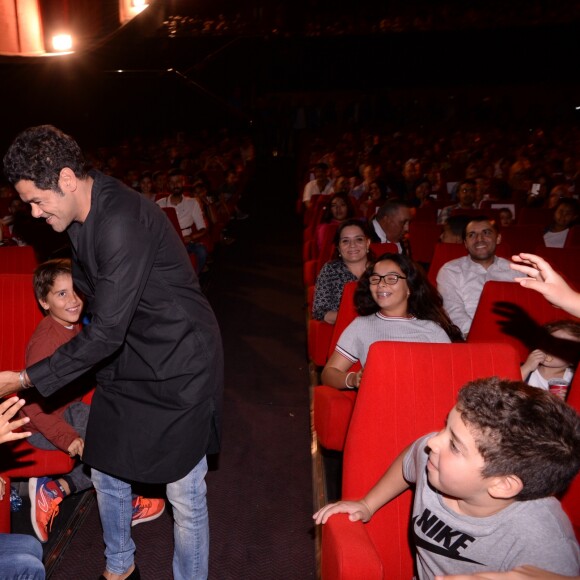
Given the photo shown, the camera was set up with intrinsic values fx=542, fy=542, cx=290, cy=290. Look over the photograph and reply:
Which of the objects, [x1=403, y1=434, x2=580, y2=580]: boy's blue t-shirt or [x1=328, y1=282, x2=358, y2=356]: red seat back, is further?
[x1=328, y1=282, x2=358, y2=356]: red seat back

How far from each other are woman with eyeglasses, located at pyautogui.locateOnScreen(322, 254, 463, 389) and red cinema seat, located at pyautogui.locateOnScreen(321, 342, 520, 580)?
470 mm

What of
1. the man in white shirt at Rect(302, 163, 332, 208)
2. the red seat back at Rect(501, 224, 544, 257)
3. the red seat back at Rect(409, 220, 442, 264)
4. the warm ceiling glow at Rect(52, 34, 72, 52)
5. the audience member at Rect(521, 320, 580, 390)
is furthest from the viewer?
the warm ceiling glow at Rect(52, 34, 72, 52)

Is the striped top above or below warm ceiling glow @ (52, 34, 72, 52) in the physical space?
below

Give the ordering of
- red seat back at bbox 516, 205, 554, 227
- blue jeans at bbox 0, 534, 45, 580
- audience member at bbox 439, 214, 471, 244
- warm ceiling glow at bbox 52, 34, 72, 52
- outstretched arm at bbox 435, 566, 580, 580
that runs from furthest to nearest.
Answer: warm ceiling glow at bbox 52, 34, 72, 52, red seat back at bbox 516, 205, 554, 227, audience member at bbox 439, 214, 471, 244, blue jeans at bbox 0, 534, 45, 580, outstretched arm at bbox 435, 566, 580, 580

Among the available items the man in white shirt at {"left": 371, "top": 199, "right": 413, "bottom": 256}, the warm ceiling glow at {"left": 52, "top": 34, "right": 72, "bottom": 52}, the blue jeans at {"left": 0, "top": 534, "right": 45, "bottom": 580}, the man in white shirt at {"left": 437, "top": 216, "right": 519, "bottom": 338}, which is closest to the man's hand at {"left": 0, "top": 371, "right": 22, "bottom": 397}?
the blue jeans at {"left": 0, "top": 534, "right": 45, "bottom": 580}

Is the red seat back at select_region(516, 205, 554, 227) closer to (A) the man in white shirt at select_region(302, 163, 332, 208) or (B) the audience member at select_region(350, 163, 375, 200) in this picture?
(B) the audience member at select_region(350, 163, 375, 200)

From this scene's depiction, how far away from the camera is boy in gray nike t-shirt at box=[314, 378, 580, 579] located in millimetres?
1022

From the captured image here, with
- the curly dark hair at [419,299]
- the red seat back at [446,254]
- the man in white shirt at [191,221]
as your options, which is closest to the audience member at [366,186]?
the man in white shirt at [191,221]

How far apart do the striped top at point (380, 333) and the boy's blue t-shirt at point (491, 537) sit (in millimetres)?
805

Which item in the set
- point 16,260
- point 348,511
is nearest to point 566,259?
point 348,511

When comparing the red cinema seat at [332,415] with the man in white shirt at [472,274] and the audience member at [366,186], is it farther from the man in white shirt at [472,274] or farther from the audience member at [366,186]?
the audience member at [366,186]

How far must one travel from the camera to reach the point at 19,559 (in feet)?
4.12

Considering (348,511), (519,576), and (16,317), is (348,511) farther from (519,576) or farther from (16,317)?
(16,317)

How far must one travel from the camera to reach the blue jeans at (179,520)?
1595 millimetres
